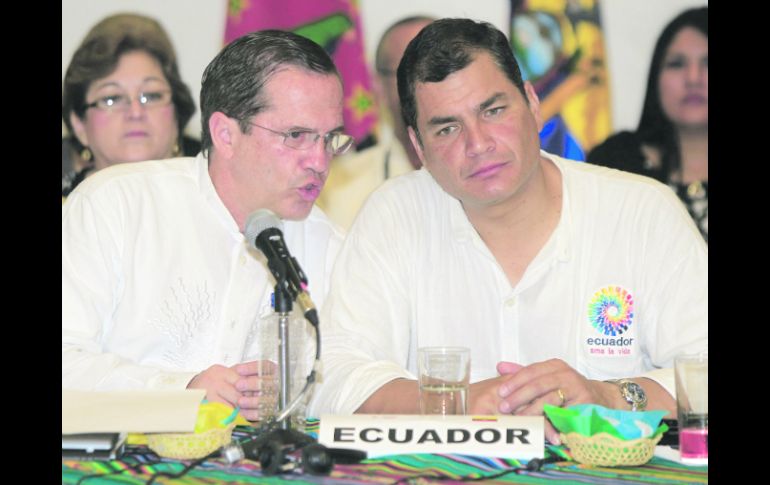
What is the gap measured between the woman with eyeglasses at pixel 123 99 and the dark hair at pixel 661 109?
1912 mm

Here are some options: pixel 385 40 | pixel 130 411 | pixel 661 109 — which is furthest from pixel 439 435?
pixel 661 109

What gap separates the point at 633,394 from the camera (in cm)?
226

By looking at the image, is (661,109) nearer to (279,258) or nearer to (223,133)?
(223,133)

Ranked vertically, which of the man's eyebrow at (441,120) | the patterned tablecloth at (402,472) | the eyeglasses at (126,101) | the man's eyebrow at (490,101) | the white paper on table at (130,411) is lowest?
the patterned tablecloth at (402,472)

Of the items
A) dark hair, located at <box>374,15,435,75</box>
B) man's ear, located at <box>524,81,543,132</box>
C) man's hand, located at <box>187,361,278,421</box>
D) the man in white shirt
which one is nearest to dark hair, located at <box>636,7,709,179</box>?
dark hair, located at <box>374,15,435,75</box>

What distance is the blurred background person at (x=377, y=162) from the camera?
416 centimetres

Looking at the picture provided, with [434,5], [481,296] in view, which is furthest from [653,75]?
[481,296]

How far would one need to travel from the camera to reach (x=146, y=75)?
407 cm

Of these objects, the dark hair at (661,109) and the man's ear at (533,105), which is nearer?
the man's ear at (533,105)

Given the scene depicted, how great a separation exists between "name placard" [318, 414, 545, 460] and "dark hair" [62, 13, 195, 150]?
8.14ft

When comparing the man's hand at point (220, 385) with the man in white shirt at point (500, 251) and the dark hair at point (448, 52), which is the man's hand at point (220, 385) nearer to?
the man in white shirt at point (500, 251)

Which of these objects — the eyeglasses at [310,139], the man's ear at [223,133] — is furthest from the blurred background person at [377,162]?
the eyeglasses at [310,139]

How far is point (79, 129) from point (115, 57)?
34 centimetres
